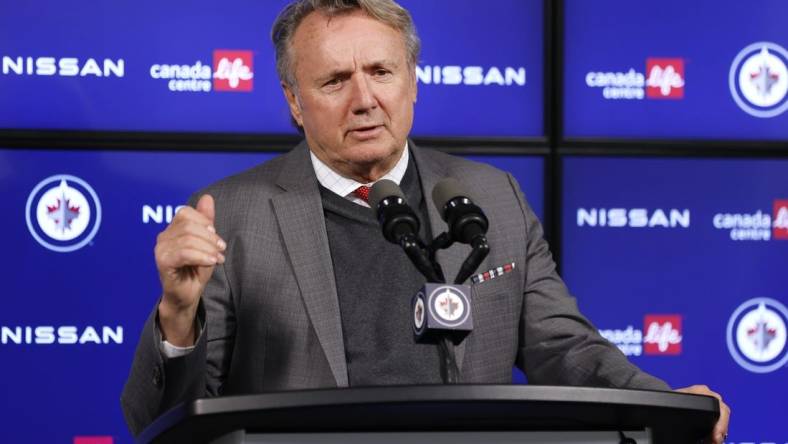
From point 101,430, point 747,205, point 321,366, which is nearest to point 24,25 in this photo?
point 101,430

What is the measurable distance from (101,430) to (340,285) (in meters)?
1.28

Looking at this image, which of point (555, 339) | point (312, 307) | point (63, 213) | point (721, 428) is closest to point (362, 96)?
point (312, 307)

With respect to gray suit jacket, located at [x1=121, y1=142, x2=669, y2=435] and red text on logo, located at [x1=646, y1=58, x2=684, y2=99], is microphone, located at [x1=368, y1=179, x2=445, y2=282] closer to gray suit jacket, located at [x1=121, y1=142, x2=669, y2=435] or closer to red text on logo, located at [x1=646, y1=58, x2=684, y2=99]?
gray suit jacket, located at [x1=121, y1=142, x2=669, y2=435]

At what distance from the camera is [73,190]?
3.37 metres

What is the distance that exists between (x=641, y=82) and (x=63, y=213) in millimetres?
1732

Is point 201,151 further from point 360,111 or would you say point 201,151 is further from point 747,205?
point 747,205

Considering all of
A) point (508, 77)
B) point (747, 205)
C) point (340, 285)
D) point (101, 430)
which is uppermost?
point (508, 77)

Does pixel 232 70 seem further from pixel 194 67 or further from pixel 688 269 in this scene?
pixel 688 269

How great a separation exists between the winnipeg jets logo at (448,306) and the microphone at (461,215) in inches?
4.1

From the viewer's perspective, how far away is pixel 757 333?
3533 millimetres

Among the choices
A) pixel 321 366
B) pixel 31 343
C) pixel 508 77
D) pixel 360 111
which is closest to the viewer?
pixel 321 366

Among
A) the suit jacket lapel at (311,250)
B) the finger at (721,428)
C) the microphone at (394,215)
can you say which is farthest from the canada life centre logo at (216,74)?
the finger at (721,428)

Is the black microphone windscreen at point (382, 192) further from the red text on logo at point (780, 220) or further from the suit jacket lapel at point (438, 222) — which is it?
the red text on logo at point (780, 220)

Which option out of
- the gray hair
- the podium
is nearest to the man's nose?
the gray hair
